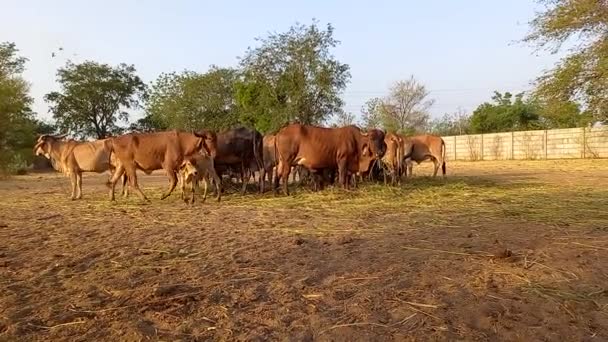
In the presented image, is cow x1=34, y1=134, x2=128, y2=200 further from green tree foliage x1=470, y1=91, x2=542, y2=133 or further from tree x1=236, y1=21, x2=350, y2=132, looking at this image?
green tree foliage x1=470, y1=91, x2=542, y2=133

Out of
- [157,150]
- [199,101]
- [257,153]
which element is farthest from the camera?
[199,101]

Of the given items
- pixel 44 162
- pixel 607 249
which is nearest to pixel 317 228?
pixel 607 249

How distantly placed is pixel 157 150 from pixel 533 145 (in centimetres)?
3057

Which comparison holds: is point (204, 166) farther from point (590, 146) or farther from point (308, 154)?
point (590, 146)

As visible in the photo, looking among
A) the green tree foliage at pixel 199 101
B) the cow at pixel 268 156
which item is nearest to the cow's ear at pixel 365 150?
the cow at pixel 268 156

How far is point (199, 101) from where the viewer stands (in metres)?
51.0

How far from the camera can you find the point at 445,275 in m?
5.42

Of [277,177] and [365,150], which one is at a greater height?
[365,150]

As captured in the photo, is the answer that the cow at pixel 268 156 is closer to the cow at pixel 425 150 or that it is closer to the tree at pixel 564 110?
the cow at pixel 425 150

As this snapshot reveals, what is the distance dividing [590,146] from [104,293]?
113 feet

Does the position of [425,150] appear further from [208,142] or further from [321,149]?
[208,142]

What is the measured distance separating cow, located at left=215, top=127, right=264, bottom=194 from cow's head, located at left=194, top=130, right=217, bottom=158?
74 centimetres

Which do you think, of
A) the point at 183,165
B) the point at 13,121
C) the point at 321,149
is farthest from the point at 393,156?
the point at 13,121

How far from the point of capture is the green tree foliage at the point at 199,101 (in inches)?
1944
